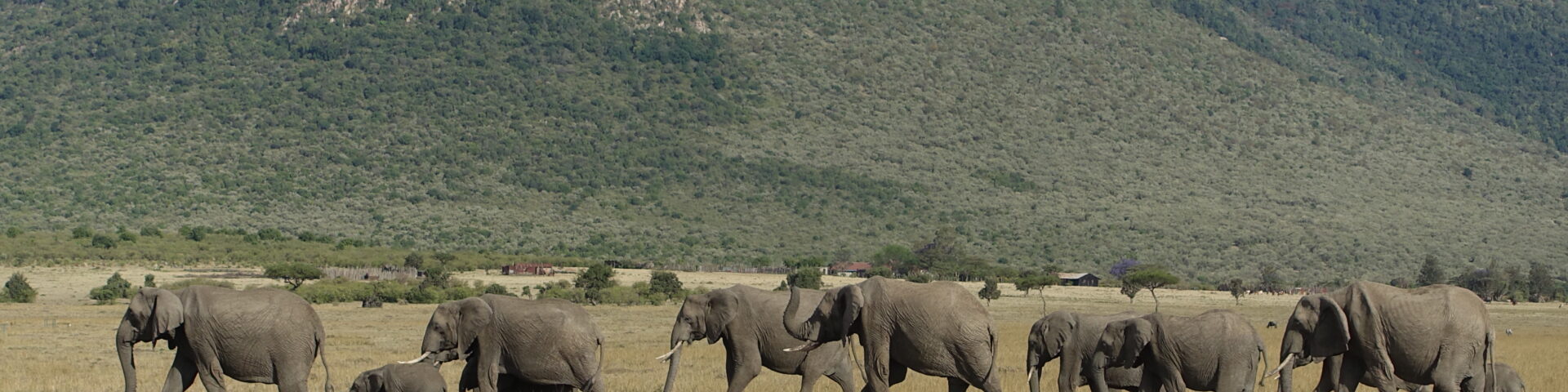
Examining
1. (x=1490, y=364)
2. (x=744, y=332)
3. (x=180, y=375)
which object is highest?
(x=1490, y=364)

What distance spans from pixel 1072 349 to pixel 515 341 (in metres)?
6.27

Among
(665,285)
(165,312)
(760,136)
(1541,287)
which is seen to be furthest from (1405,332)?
(760,136)

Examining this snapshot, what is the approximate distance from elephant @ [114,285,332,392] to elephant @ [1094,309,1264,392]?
8.55 metres

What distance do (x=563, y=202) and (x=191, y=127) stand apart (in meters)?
33.1

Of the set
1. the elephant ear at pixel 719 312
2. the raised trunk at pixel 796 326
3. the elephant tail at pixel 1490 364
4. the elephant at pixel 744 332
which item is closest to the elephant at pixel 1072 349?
the elephant at pixel 744 332

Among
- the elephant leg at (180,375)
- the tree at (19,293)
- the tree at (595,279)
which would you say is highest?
the elephant leg at (180,375)

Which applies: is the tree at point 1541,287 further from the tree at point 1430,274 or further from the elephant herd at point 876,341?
the elephant herd at point 876,341

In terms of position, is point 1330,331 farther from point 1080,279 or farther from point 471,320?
point 1080,279

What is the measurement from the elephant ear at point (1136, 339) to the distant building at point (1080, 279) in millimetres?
76706

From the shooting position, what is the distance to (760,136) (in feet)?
462

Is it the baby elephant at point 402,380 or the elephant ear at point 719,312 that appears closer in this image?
the baby elephant at point 402,380

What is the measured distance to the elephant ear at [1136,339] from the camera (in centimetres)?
1781

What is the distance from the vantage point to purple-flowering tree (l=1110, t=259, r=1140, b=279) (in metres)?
102

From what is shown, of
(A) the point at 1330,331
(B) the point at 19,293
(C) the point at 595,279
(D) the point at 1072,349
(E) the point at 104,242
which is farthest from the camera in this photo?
(E) the point at 104,242
